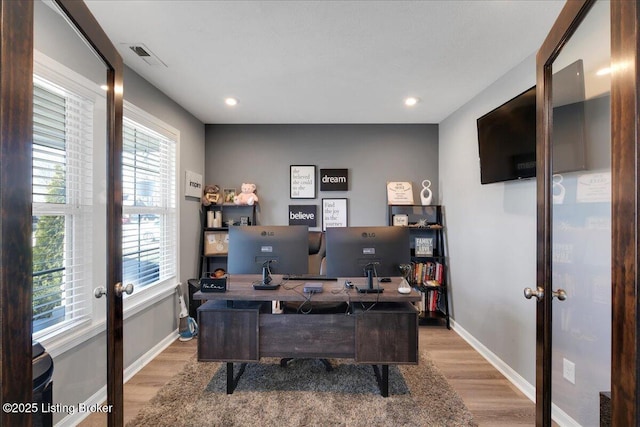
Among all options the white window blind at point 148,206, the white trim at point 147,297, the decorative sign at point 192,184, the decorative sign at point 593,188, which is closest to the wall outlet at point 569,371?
the decorative sign at point 593,188

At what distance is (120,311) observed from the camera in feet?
4.47

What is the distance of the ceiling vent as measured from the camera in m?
1.91

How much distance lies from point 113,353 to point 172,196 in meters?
1.90

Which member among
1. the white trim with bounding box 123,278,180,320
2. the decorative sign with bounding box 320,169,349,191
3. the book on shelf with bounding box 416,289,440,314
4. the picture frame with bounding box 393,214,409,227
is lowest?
→ the book on shelf with bounding box 416,289,440,314

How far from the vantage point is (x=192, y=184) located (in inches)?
127

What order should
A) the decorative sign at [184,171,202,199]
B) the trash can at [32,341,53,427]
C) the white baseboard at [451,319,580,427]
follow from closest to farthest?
the trash can at [32,341,53,427]
the white baseboard at [451,319,580,427]
the decorative sign at [184,171,202,199]

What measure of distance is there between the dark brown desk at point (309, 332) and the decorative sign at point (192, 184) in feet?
5.53

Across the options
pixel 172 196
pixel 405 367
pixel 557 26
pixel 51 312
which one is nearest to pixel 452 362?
pixel 405 367

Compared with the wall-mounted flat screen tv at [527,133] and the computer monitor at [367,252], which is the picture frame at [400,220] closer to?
the wall-mounted flat screen tv at [527,133]

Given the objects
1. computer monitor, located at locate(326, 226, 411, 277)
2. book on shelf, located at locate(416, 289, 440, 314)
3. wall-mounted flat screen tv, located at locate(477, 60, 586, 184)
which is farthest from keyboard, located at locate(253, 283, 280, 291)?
book on shelf, located at locate(416, 289, 440, 314)

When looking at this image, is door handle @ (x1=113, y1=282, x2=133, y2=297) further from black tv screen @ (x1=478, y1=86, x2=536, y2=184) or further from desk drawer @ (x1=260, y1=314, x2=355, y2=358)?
black tv screen @ (x1=478, y1=86, x2=536, y2=184)

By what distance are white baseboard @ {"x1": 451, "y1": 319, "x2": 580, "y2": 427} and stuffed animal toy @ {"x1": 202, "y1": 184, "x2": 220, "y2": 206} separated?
334 cm

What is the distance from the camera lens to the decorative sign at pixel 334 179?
144 inches

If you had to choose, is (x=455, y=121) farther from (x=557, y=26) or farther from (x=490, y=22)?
(x=557, y=26)
